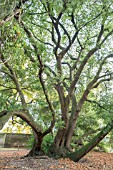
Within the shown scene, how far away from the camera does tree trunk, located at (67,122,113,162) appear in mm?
7036

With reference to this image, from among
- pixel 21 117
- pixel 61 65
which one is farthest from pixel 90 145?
pixel 61 65

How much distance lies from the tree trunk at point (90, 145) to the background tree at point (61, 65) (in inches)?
1.2

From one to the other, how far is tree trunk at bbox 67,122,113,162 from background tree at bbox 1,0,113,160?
0.10 ft

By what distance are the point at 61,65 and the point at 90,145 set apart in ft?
10.7

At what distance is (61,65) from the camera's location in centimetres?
898

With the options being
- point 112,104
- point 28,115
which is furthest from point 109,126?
point 28,115

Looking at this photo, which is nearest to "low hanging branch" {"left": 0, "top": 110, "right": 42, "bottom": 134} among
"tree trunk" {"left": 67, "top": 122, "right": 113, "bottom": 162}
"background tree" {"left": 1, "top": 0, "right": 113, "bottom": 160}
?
"background tree" {"left": 1, "top": 0, "right": 113, "bottom": 160}

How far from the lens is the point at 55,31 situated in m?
8.68

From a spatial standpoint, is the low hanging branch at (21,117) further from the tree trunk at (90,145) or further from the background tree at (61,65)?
the tree trunk at (90,145)

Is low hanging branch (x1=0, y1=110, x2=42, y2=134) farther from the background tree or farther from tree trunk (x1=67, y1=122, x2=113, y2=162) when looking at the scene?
tree trunk (x1=67, y1=122, x2=113, y2=162)

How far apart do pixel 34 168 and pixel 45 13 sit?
4701mm

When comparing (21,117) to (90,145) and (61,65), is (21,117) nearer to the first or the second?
(90,145)

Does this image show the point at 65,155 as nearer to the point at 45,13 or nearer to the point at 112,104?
the point at 112,104

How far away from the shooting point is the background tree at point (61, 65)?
676 centimetres
